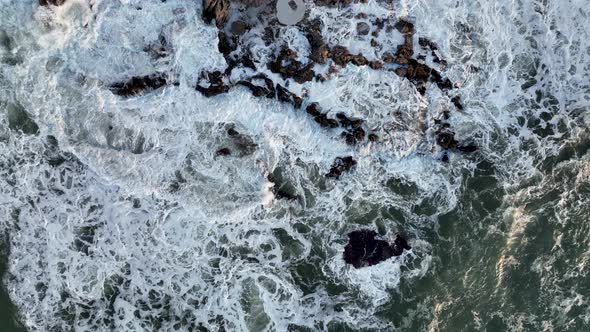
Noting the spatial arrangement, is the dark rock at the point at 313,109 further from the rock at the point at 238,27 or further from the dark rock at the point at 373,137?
the rock at the point at 238,27

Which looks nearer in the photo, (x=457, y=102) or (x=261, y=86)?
(x=261, y=86)

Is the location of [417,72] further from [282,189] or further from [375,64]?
[282,189]

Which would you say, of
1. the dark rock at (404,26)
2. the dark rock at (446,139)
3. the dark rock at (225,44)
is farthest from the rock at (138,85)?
the dark rock at (446,139)

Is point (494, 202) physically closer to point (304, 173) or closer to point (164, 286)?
point (304, 173)

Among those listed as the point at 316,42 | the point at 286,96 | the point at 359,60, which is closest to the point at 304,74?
the point at 286,96

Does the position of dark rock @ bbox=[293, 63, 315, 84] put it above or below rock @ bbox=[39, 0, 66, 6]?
below

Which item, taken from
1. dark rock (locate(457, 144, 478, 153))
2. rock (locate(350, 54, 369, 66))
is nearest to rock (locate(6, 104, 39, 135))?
rock (locate(350, 54, 369, 66))

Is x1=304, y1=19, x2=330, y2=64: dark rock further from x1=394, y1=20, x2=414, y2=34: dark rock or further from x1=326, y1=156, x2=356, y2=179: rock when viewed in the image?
x1=326, y1=156, x2=356, y2=179: rock
